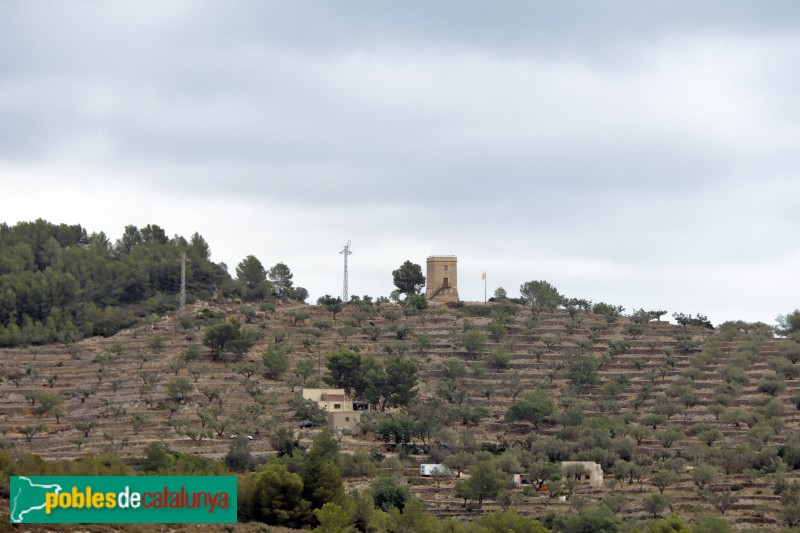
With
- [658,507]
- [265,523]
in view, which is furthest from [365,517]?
[658,507]

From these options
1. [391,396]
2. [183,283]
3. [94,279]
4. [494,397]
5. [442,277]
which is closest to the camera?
[391,396]

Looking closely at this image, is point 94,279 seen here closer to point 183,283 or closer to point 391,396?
point 183,283

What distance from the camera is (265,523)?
157ft

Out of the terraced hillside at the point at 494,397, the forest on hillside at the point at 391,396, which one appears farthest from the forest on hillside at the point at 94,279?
the terraced hillside at the point at 494,397

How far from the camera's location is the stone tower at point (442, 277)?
11175cm

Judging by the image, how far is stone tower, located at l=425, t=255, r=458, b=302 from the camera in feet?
367

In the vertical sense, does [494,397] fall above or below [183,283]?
below

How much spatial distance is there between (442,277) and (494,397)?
26.9 m

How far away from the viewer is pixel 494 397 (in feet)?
284

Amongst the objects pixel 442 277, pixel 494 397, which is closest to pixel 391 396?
pixel 494 397

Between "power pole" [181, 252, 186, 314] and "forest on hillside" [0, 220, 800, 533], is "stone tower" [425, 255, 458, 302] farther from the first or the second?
"power pole" [181, 252, 186, 314]

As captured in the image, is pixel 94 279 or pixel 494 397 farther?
pixel 94 279

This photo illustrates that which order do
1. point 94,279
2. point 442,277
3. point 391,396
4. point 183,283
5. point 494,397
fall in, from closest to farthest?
point 391,396, point 494,397, point 183,283, point 94,279, point 442,277

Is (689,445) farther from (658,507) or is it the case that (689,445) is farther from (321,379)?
(321,379)
